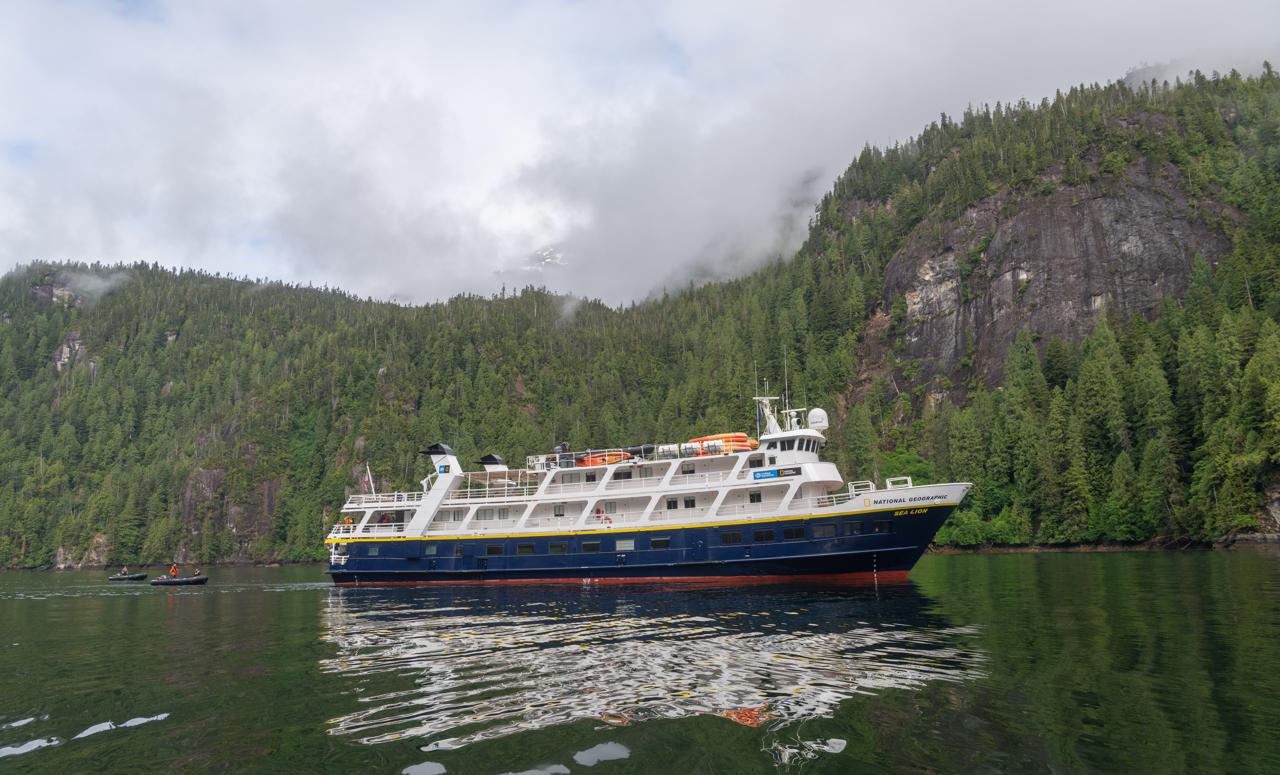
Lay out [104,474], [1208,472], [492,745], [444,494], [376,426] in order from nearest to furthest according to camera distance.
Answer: [492,745], [444,494], [1208,472], [376,426], [104,474]

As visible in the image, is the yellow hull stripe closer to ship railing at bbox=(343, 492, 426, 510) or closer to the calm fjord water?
ship railing at bbox=(343, 492, 426, 510)

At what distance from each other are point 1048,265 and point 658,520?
114 m

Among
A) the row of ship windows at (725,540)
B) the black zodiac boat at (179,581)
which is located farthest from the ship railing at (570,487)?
the black zodiac boat at (179,581)

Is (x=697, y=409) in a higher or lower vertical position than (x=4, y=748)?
higher

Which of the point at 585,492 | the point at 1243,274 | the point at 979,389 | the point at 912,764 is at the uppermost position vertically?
the point at 1243,274

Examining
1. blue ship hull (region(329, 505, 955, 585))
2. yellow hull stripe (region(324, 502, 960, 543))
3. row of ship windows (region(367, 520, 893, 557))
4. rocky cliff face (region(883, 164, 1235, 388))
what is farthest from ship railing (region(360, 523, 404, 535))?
rocky cliff face (region(883, 164, 1235, 388))

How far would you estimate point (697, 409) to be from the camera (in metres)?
145

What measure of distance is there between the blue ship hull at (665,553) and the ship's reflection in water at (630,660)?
4.94 meters

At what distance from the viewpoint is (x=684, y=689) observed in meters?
16.8

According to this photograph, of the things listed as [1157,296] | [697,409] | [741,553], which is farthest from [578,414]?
[741,553]

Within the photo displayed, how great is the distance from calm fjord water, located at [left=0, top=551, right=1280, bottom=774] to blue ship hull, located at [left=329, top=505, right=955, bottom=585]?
680cm

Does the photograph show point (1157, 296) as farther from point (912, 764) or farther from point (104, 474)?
point (104, 474)

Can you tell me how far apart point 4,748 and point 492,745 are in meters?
10.00

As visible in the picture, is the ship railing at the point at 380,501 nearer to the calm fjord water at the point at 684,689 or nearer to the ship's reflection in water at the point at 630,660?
the ship's reflection in water at the point at 630,660
